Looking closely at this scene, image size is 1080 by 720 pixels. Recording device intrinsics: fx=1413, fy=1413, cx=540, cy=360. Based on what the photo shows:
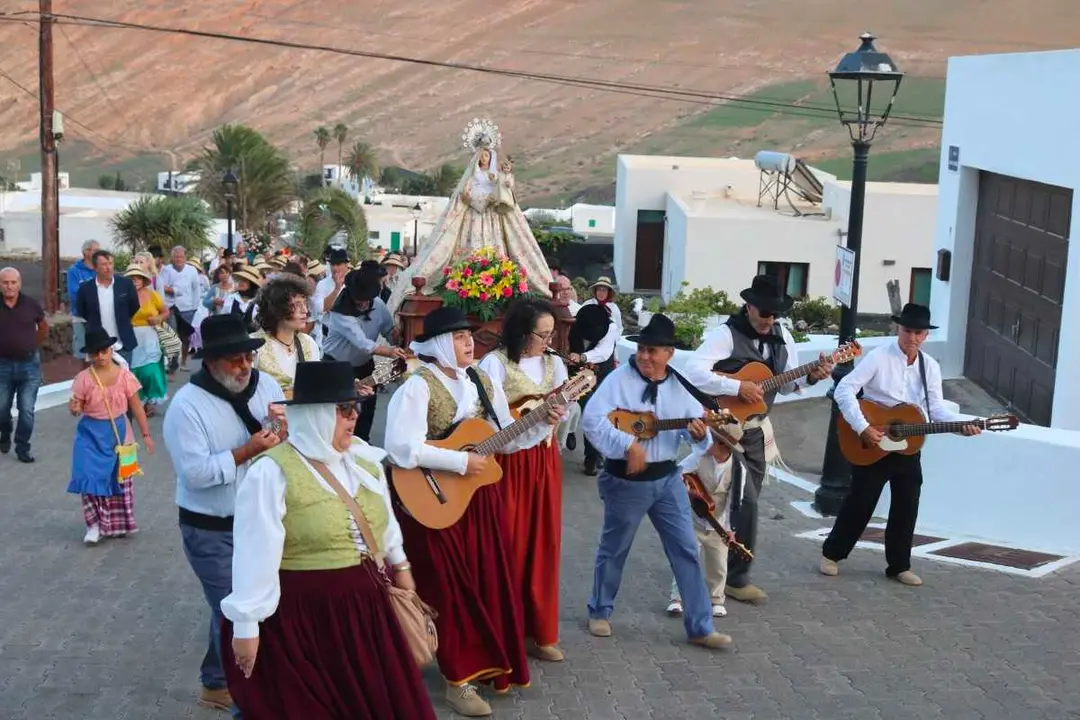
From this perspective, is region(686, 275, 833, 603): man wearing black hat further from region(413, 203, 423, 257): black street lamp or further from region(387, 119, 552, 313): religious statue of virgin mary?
region(413, 203, 423, 257): black street lamp

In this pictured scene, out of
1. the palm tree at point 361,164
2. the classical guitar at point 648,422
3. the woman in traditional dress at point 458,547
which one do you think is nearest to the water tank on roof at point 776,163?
the classical guitar at point 648,422

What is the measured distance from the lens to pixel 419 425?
667cm

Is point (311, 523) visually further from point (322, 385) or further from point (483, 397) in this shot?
point (483, 397)

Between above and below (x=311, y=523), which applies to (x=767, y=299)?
above

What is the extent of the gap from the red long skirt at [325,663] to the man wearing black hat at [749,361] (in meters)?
3.69

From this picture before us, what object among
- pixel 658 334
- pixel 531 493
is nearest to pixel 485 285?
pixel 658 334

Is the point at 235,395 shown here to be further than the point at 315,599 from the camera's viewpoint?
Yes

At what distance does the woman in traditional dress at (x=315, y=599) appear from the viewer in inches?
191

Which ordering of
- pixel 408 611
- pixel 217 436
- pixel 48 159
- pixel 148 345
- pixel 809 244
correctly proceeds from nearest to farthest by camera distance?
pixel 408 611
pixel 217 436
pixel 148 345
pixel 48 159
pixel 809 244

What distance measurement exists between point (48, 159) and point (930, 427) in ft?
68.5

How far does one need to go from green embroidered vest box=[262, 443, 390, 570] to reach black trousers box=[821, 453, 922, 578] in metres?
4.75

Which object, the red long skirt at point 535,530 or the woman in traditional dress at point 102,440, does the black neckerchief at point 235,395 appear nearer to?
the red long skirt at point 535,530

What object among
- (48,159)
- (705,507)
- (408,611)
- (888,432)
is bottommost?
(705,507)

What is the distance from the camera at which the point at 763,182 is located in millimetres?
40688
